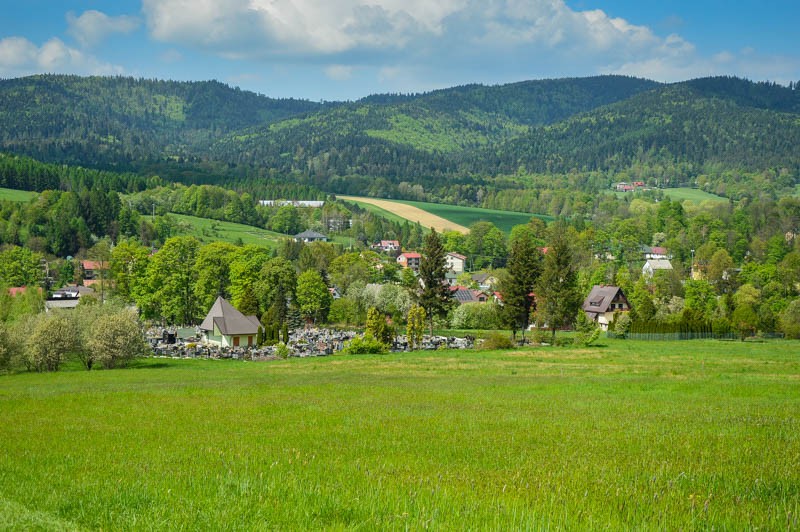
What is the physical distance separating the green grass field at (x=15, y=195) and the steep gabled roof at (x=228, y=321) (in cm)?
11586

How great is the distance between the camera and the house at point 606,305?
8456cm

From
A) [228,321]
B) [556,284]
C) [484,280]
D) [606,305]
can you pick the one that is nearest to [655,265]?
[484,280]

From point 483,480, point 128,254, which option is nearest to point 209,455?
point 483,480

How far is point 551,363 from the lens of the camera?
4022 cm

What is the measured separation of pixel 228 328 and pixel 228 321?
82cm

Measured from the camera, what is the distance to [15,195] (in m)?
168

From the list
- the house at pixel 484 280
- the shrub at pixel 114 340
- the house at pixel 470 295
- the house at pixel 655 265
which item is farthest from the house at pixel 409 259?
the shrub at pixel 114 340

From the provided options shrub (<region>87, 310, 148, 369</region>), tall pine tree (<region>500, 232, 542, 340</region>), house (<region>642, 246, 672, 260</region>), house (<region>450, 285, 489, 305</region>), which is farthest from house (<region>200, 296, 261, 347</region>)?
house (<region>642, 246, 672, 260</region>)

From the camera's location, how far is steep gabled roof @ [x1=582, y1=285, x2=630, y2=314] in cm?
8519

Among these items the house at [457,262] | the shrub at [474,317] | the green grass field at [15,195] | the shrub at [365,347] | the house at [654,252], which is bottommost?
the shrub at [474,317]

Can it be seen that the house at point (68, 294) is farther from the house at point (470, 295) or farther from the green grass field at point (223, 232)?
the house at point (470, 295)

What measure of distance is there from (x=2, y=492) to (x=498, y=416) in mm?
10776

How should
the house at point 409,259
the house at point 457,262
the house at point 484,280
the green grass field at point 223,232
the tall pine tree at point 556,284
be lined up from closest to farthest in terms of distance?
the tall pine tree at point 556,284, the house at point 484,280, the green grass field at point 223,232, the house at point 409,259, the house at point 457,262

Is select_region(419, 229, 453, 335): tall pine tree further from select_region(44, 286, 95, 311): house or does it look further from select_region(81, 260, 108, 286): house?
select_region(81, 260, 108, 286): house
